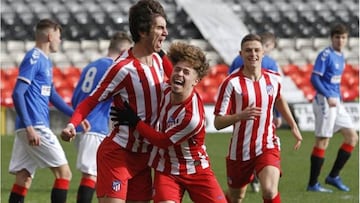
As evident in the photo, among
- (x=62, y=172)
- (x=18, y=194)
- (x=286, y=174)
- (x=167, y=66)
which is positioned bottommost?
(x=18, y=194)

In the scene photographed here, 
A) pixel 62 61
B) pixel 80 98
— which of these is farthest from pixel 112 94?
pixel 62 61

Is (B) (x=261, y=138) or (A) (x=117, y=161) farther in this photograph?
(B) (x=261, y=138)

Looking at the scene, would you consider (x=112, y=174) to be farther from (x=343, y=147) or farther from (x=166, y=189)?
(x=343, y=147)

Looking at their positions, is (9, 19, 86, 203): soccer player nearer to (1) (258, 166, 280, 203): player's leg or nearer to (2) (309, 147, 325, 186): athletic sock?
(1) (258, 166, 280, 203): player's leg

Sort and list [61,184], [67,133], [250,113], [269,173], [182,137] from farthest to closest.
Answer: [61,184], [269,173], [250,113], [182,137], [67,133]

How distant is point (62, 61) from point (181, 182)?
21323 millimetres

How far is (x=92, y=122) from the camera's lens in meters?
9.94

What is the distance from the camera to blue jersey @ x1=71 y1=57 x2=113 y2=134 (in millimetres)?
9836

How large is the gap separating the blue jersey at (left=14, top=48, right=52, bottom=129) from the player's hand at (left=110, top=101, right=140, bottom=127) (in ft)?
7.92

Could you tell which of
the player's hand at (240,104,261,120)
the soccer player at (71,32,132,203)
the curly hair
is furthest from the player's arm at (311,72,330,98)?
the curly hair

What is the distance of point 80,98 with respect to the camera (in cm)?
1004

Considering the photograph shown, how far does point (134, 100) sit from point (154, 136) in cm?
34

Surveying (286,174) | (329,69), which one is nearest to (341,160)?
(329,69)

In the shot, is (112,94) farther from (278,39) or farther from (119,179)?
(278,39)
